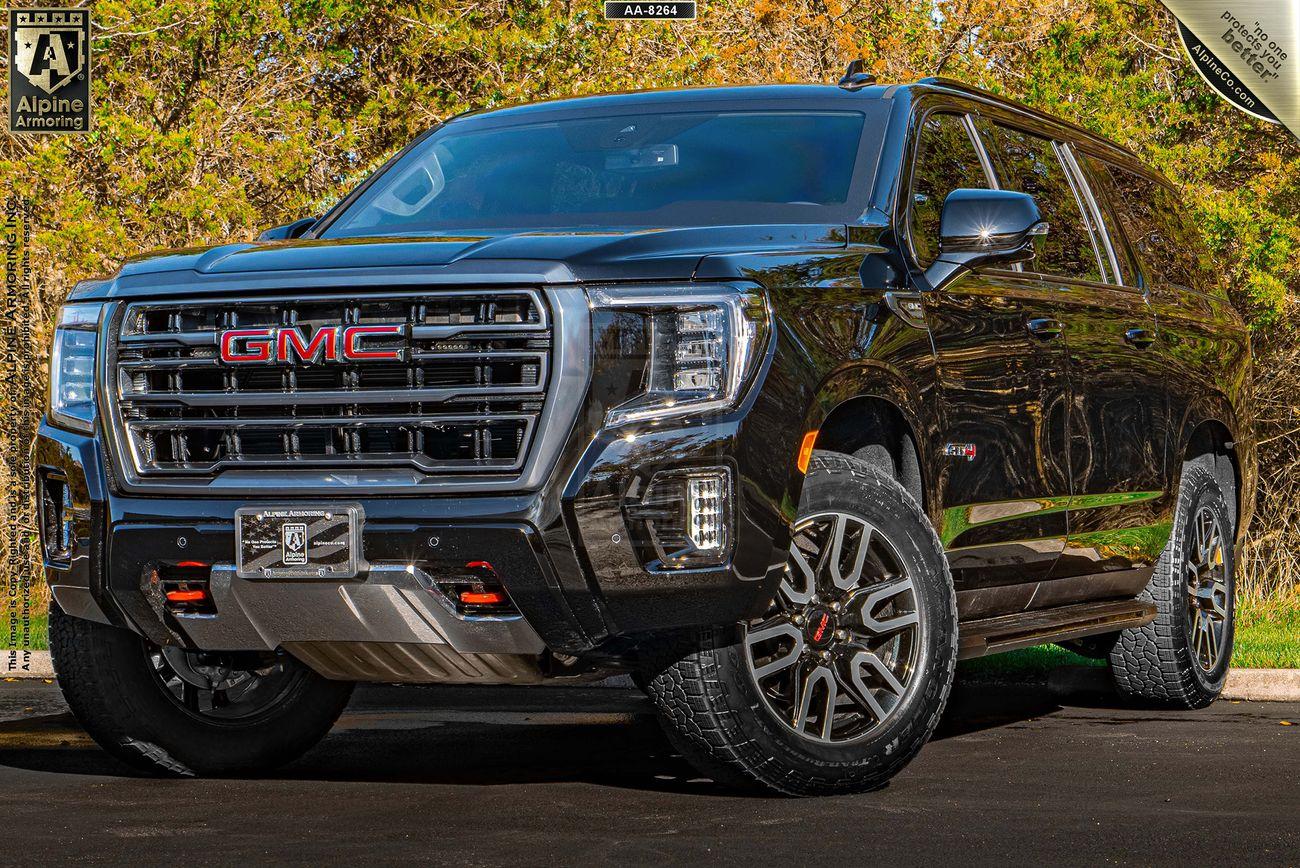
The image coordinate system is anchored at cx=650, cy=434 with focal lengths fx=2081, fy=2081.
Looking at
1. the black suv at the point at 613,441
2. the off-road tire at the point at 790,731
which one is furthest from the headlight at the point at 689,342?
the off-road tire at the point at 790,731

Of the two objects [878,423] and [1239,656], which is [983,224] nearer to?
[878,423]

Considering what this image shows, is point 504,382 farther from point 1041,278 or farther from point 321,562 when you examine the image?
point 1041,278

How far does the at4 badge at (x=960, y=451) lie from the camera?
655 centimetres

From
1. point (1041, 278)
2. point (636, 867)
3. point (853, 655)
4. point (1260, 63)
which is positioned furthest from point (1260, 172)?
point (636, 867)

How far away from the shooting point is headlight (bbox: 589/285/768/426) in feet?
17.9

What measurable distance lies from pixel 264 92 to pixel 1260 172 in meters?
8.16

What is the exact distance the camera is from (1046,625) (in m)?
7.28

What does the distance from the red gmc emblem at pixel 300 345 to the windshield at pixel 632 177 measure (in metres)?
1.08

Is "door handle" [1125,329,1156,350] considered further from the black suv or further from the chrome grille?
the chrome grille

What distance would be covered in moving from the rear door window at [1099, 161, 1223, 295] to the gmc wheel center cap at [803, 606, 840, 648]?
3.03 meters

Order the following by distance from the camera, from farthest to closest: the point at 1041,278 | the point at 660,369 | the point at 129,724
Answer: the point at 1041,278 < the point at 129,724 < the point at 660,369

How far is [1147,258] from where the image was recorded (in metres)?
8.55

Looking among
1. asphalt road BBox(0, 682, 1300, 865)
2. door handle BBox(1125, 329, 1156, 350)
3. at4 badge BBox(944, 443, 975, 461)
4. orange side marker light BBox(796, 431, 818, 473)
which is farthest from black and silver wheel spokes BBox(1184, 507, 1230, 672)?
orange side marker light BBox(796, 431, 818, 473)

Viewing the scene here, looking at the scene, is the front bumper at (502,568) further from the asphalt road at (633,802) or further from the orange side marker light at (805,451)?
the asphalt road at (633,802)
